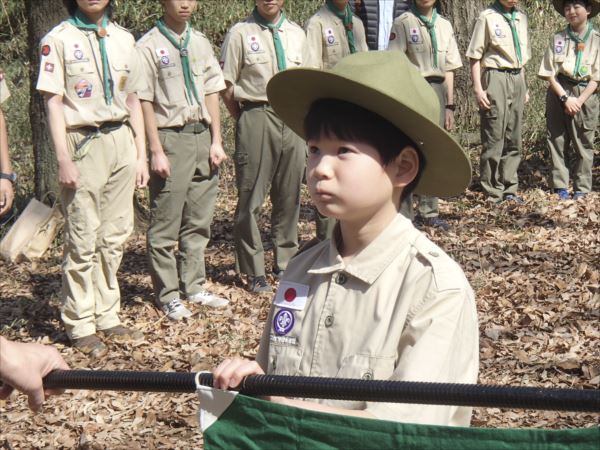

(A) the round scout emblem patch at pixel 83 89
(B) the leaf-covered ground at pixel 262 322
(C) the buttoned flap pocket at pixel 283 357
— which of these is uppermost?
(A) the round scout emblem patch at pixel 83 89

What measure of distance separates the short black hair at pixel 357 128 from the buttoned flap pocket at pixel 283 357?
548mm

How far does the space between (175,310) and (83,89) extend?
1.81 metres

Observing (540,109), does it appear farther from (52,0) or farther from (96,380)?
(96,380)

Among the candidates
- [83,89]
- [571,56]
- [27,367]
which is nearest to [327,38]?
[83,89]

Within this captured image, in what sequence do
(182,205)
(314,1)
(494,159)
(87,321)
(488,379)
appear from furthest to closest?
(314,1) → (494,159) → (182,205) → (87,321) → (488,379)

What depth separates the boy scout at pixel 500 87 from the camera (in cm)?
1008

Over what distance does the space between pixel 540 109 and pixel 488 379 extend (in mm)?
7714

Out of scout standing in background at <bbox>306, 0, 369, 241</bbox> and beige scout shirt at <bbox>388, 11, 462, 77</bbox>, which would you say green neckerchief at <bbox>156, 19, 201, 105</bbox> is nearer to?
scout standing in background at <bbox>306, 0, 369, 241</bbox>

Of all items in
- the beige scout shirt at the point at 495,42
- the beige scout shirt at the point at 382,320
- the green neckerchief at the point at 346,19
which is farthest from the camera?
the beige scout shirt at the point at 495,42

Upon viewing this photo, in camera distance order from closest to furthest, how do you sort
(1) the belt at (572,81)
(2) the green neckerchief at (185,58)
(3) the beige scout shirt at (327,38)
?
1. (2) the green neckerchief at (185,58)
2. (3) the beige scout shirt at (327,38)
3. (1) the belt at (572,81)

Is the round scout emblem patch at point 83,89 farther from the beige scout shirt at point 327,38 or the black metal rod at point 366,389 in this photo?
the black metal rod at point 366,389

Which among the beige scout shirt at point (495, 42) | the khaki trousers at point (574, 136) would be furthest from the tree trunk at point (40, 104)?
the khaki trousers at point (574, 136)

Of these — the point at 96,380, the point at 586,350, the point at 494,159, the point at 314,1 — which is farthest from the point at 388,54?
the point at 314,1

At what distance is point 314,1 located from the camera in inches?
627
